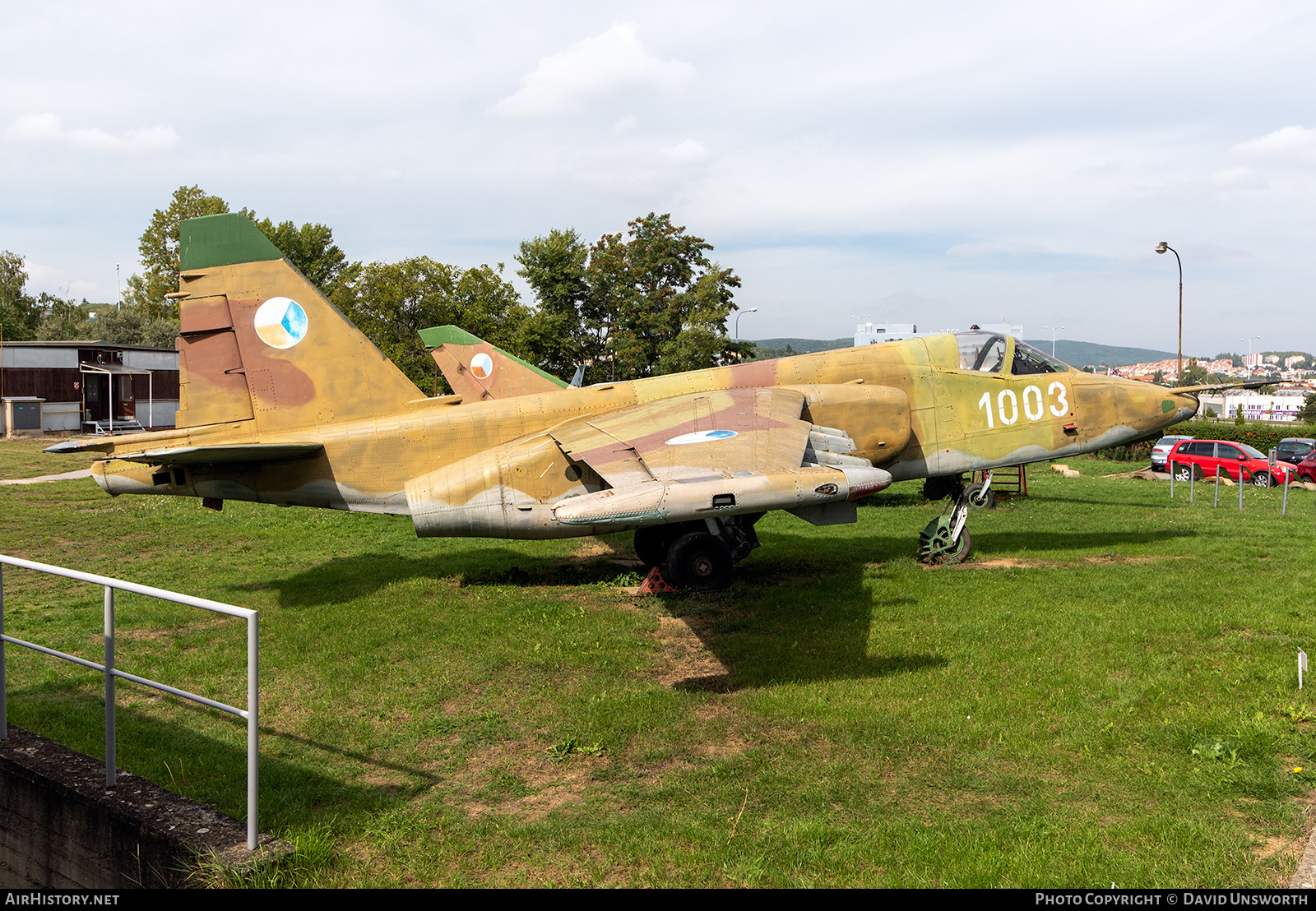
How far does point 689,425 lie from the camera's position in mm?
10945

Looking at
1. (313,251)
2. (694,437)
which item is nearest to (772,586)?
(694,437)

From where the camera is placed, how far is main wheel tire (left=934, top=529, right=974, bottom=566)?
14.3 m

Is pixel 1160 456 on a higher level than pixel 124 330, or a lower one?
lower

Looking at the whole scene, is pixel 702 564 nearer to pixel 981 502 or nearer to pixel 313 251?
pixel 981 502

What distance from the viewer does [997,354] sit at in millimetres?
13977

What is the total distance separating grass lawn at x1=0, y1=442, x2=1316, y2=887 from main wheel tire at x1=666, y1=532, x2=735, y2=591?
0.31m

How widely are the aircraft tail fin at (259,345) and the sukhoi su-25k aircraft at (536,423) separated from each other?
0.08 feet

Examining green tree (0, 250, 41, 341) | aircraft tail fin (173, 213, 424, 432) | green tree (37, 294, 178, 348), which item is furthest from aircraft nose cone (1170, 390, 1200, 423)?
green tree (0, 250, 41, 341)

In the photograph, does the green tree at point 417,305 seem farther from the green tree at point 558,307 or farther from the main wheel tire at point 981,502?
the main wheel tire at point 981,502

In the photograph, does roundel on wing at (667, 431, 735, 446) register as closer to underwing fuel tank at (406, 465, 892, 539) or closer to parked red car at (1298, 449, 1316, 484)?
underwing fuel tank at (406, 465, 892, 539)

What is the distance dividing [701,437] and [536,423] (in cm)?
378

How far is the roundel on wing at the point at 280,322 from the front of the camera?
491 inches

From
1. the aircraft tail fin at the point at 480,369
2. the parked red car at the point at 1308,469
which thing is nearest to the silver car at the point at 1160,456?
the parked red car at the point at 1308,469
